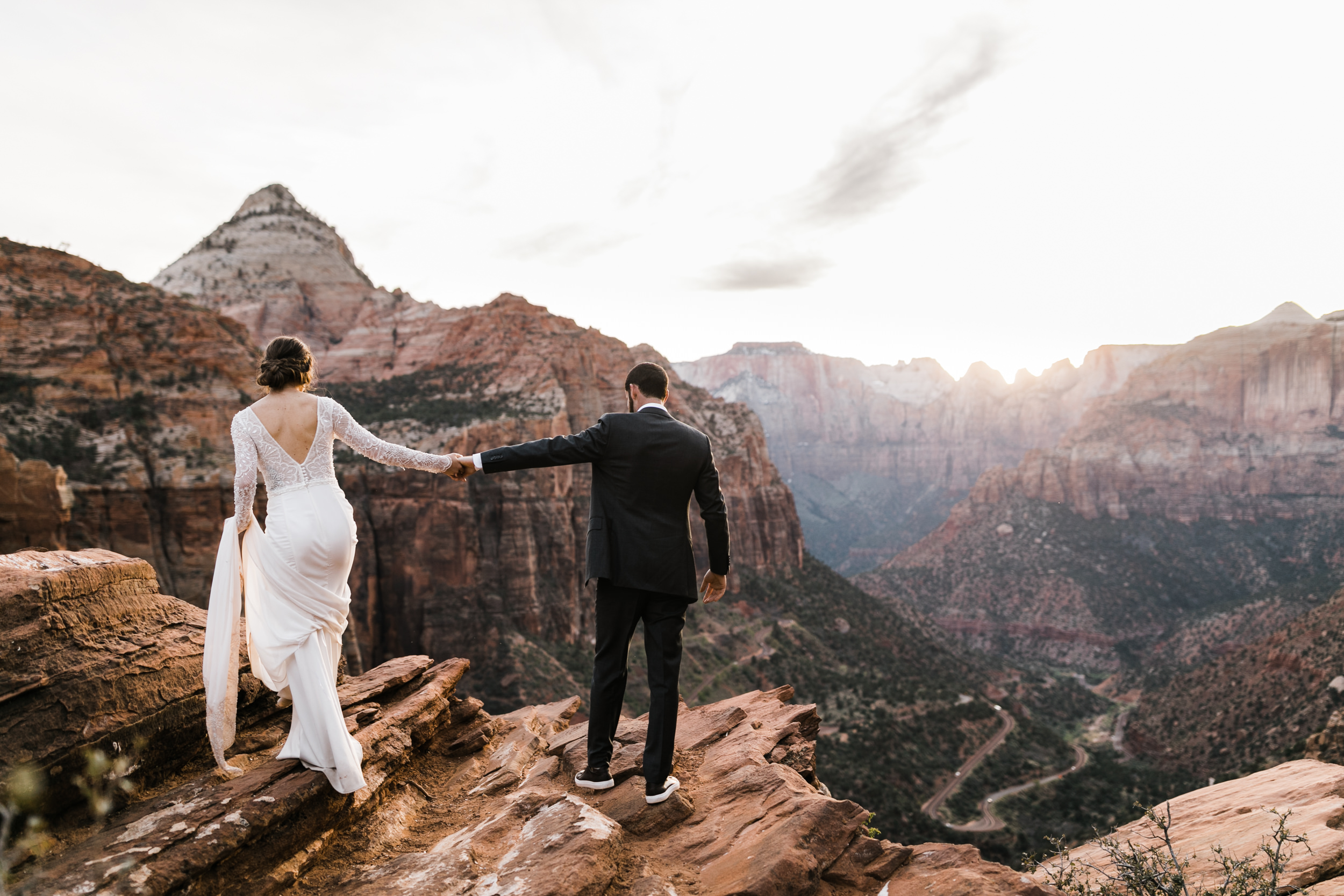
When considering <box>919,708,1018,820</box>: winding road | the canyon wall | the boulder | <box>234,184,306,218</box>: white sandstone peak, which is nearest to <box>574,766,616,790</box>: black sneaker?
the boulder

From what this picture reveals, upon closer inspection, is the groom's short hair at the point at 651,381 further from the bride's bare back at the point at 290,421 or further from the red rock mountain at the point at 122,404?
the red rock mountain at the point at 122,404

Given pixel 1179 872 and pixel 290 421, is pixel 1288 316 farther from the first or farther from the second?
pixel 290 421

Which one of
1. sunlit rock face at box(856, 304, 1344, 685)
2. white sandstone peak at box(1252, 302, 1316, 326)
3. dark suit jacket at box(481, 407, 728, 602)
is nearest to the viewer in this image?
dark suit jacket at box(481, 407, 728, 602)

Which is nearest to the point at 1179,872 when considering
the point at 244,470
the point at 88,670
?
the point at 244,470

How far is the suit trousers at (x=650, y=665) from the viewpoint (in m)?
4.91

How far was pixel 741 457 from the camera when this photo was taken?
193 feet

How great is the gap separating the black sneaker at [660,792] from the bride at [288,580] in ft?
6.44

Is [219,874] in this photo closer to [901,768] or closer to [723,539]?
[723,539]

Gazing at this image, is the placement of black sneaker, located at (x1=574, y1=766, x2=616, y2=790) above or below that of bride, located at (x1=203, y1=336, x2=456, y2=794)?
below

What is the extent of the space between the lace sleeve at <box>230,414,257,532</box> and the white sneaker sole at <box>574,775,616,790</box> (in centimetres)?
304

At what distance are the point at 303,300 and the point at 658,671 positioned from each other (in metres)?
65.0

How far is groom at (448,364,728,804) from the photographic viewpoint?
16.0 ft

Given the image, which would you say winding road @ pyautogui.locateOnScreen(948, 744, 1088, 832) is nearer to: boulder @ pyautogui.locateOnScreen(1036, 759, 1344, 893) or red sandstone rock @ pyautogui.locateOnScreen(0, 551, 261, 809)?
boulder @ pyautogui.locateOnScreen(1036, 759, 1344, 893)

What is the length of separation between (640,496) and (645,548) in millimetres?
370
